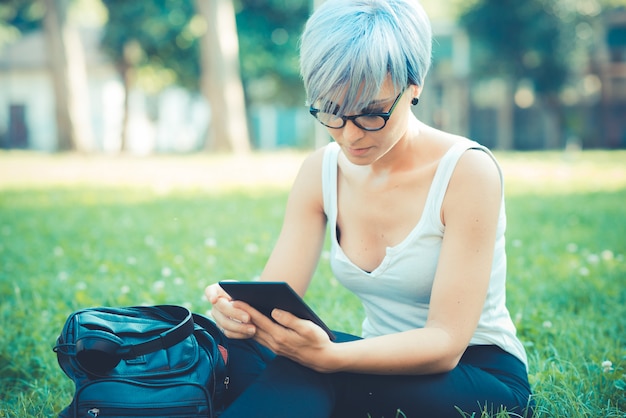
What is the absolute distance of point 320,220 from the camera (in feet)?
8.64

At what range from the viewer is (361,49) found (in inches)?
79.7

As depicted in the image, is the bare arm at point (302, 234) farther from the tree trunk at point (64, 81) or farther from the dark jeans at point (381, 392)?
the tree trunk at point (64, 81)

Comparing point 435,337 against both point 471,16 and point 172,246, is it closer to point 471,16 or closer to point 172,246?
point 172,246

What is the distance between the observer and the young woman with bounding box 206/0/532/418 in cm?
204

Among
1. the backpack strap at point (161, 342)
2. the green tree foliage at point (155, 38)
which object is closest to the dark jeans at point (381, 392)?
the backpack strap at point (161, 342)

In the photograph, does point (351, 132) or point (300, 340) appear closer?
point (300, 340)

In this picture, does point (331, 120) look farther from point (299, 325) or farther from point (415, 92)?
point (299, 325)

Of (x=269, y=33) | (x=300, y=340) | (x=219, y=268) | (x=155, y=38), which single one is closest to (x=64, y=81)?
(x=155, y=38)

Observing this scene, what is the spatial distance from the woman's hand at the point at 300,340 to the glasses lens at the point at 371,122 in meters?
0.59

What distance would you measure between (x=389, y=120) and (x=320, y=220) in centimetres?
59

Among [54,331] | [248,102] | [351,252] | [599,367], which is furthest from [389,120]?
[248,102]

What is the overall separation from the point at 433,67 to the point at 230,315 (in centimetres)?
2274

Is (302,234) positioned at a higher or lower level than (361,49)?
lower

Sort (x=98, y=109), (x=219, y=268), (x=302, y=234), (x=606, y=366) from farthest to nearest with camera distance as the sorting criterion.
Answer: (x=98, y=109) → (x=219, y=268) → (x=606, y=366) → (x=302, y=234)
